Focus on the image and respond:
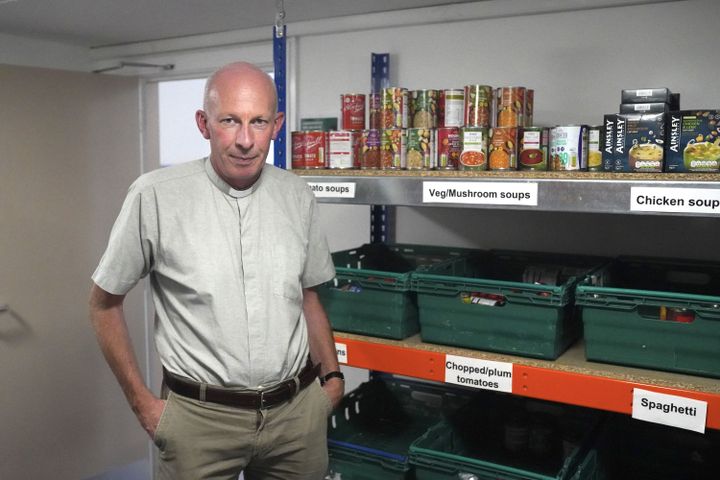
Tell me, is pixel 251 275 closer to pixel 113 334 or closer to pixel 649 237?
pixel 113 334

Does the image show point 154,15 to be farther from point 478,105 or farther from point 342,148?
point 478,105

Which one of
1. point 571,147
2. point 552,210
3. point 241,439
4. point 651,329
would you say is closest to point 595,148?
point 571,147

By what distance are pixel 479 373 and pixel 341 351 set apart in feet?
1.36

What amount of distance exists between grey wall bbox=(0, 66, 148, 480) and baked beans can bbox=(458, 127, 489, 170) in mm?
2086

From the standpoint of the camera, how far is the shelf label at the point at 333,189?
1932 mm

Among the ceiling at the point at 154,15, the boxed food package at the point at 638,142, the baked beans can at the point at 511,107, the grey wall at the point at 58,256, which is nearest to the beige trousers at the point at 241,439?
the baked beans can at the point at 511,107

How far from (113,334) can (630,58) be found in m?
1.69

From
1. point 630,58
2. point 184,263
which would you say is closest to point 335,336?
point 184,263

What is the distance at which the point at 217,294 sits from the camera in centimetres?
165

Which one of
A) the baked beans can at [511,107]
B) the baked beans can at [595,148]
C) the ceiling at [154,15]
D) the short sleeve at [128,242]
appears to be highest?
the ceiling at [154,15]

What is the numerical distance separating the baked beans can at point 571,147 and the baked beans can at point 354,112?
0.59 m

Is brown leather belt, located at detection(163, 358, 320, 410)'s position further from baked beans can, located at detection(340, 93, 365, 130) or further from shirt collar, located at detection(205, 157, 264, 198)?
baked beans can, located at detection(340, 93, 365, 130)

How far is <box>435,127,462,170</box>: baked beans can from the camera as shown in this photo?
1839 millimetres

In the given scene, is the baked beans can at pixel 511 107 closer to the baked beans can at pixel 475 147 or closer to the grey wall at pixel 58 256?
the baked beans can at pixel 475 147
